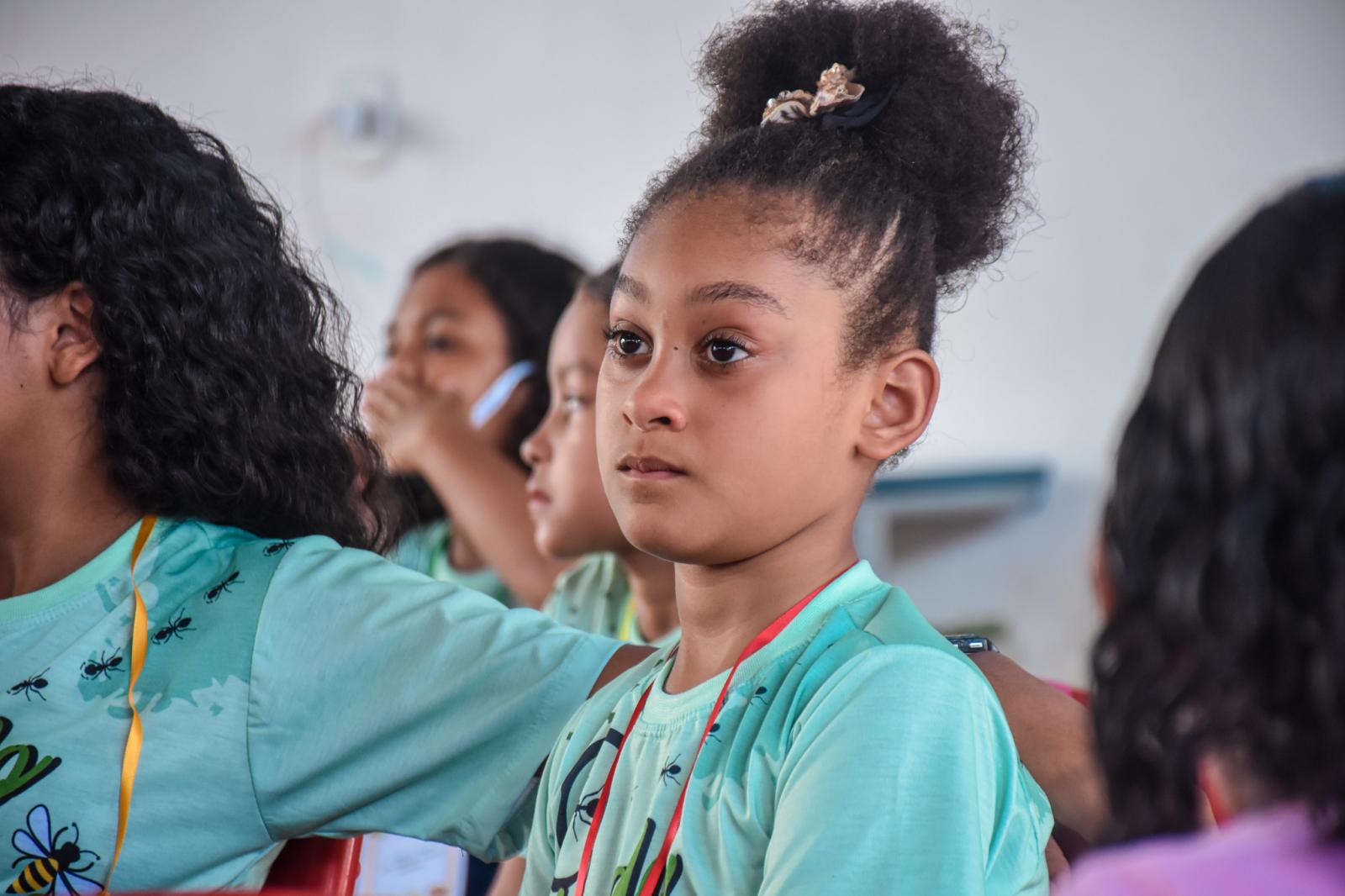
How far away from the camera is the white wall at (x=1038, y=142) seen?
9.48 feet

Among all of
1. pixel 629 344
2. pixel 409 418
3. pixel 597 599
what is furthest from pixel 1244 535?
pixel 409 418

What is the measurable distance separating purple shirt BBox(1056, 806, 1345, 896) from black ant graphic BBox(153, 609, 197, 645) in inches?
28.0

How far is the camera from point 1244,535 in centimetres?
47

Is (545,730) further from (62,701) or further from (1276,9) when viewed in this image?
(1276,9)

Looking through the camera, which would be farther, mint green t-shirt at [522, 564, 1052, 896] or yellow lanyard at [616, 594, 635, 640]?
yellow lanyard at [616, 594, 635, 640]

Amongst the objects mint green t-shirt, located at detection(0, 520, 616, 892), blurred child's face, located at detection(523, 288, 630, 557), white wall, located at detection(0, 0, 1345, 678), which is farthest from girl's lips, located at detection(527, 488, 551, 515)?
white wall, located at detection(0, 0, 1345, 678)

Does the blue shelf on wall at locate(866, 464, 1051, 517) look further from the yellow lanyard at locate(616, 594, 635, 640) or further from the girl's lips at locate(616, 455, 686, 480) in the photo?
the girl's lips at locate(616, 455, 686, 480)

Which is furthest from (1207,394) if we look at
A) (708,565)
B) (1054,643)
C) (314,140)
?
(314,140)

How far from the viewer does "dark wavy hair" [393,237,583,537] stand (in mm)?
2041

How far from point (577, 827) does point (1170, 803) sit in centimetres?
46

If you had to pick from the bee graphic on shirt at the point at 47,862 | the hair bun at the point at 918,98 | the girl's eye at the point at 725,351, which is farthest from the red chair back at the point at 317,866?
the hair bun at the point at 918,98

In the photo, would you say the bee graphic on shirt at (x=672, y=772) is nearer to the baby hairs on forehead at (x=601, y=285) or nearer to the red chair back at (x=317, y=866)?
the red chair back at (x=317, y=866)

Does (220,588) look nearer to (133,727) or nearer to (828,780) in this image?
(133,727)

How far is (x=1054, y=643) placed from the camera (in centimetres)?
299
